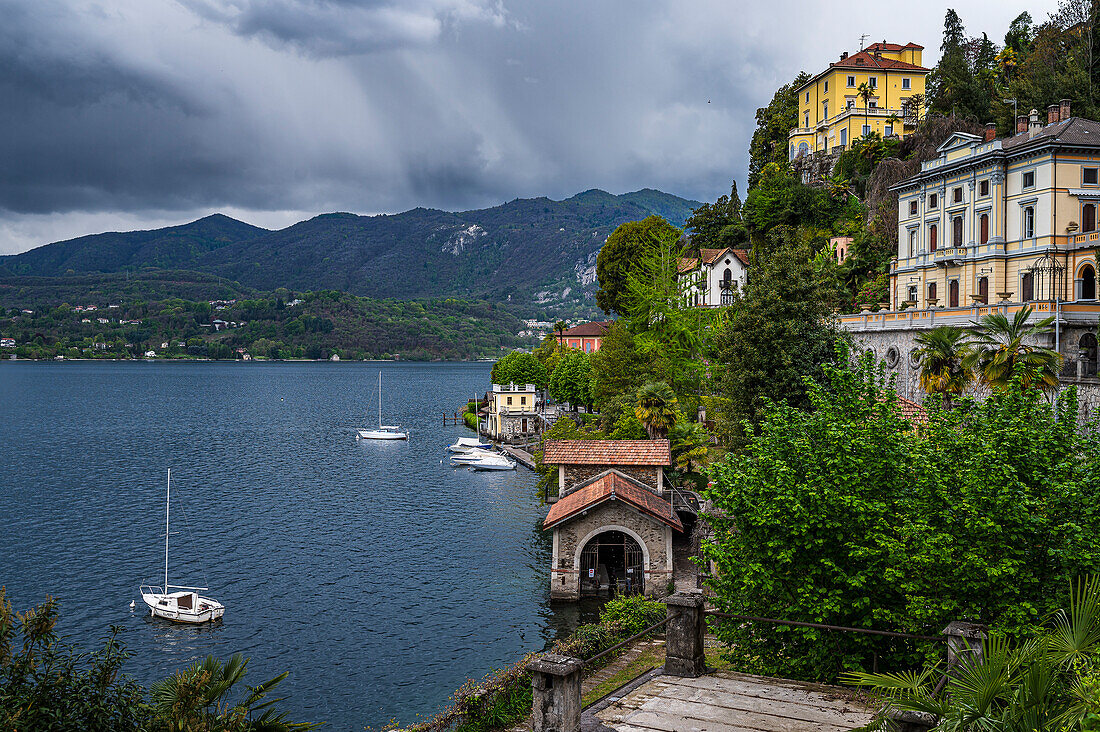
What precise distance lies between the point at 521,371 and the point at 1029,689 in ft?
306

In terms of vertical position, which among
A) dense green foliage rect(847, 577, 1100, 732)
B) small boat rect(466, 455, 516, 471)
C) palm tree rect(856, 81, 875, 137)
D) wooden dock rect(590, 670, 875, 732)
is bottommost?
small boat rect(466, 455, 516, 471)

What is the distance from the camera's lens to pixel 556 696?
35.0 ft

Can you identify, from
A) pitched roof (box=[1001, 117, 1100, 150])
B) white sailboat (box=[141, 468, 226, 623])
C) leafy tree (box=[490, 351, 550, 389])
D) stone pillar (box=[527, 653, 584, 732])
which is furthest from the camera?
leafy tree (box=[490, 351, 550, 389])

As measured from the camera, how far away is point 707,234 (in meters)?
89.8

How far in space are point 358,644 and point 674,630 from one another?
23.1m

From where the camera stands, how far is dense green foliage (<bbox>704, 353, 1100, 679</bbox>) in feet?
43.7

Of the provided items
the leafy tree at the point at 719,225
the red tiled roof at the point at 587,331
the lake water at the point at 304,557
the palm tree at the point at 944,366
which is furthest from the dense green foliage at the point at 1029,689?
the red tiled roof at the point at 587,331

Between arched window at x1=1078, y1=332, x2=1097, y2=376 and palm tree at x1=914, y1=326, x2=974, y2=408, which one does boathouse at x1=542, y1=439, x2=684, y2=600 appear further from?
arched window at x1=1078, y1=332, x2=1097, y2=376

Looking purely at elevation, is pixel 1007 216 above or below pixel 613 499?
above

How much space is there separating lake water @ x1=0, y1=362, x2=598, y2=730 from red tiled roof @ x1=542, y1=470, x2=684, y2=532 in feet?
15.3

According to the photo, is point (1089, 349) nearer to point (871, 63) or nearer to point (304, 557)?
point (304, 557)

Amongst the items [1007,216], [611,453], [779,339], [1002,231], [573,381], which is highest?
[1007,216]

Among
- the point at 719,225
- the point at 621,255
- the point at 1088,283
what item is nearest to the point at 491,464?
the point at 621,255

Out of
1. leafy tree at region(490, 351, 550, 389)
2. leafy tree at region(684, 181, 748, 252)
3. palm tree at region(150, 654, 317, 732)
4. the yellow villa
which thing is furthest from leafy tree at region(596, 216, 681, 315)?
palm tree at region(150, 654, 317, 732)
